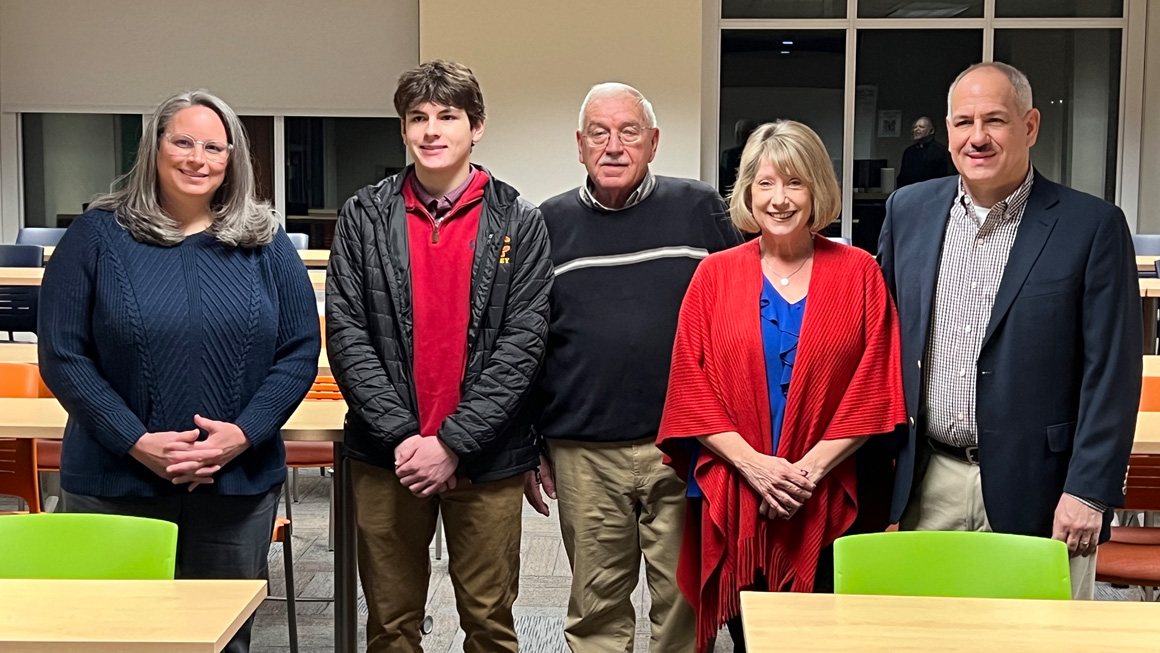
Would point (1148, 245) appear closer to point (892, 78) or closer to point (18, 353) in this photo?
point (892, 78)

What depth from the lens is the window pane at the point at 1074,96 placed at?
933 cm

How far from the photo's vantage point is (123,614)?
168cm

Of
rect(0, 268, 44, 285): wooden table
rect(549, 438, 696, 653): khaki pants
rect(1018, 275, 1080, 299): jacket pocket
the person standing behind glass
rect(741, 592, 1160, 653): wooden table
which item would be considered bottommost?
rect(549, 438, 696, 653): khaki pants

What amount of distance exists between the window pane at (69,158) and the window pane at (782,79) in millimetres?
5000

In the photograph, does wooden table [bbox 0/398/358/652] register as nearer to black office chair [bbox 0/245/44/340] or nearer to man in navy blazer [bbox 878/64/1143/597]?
man in navy blazer [bbox 878/64/1143/597]

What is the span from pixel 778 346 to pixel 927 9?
7835mm

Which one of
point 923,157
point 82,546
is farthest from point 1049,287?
point 923,157

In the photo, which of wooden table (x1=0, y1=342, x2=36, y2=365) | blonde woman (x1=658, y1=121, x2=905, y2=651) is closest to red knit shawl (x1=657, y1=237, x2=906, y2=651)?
blonde woman (x1=658, y1=121, x2=905, y2=651)

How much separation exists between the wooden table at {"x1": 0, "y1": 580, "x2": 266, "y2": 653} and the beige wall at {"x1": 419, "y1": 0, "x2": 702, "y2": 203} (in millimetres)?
7238

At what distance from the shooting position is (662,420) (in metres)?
2.48

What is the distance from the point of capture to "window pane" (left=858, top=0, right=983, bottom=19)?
9258 mm

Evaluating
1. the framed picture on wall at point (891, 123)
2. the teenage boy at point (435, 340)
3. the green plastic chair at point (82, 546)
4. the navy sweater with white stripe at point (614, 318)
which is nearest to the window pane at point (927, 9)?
the framed picture on wall at point (891, 123)

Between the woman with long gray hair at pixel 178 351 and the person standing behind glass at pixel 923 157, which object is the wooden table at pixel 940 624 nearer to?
the woman with long gray hair at pixel 178 351

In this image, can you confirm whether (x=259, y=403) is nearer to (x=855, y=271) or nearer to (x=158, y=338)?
(x=158, y=338)
